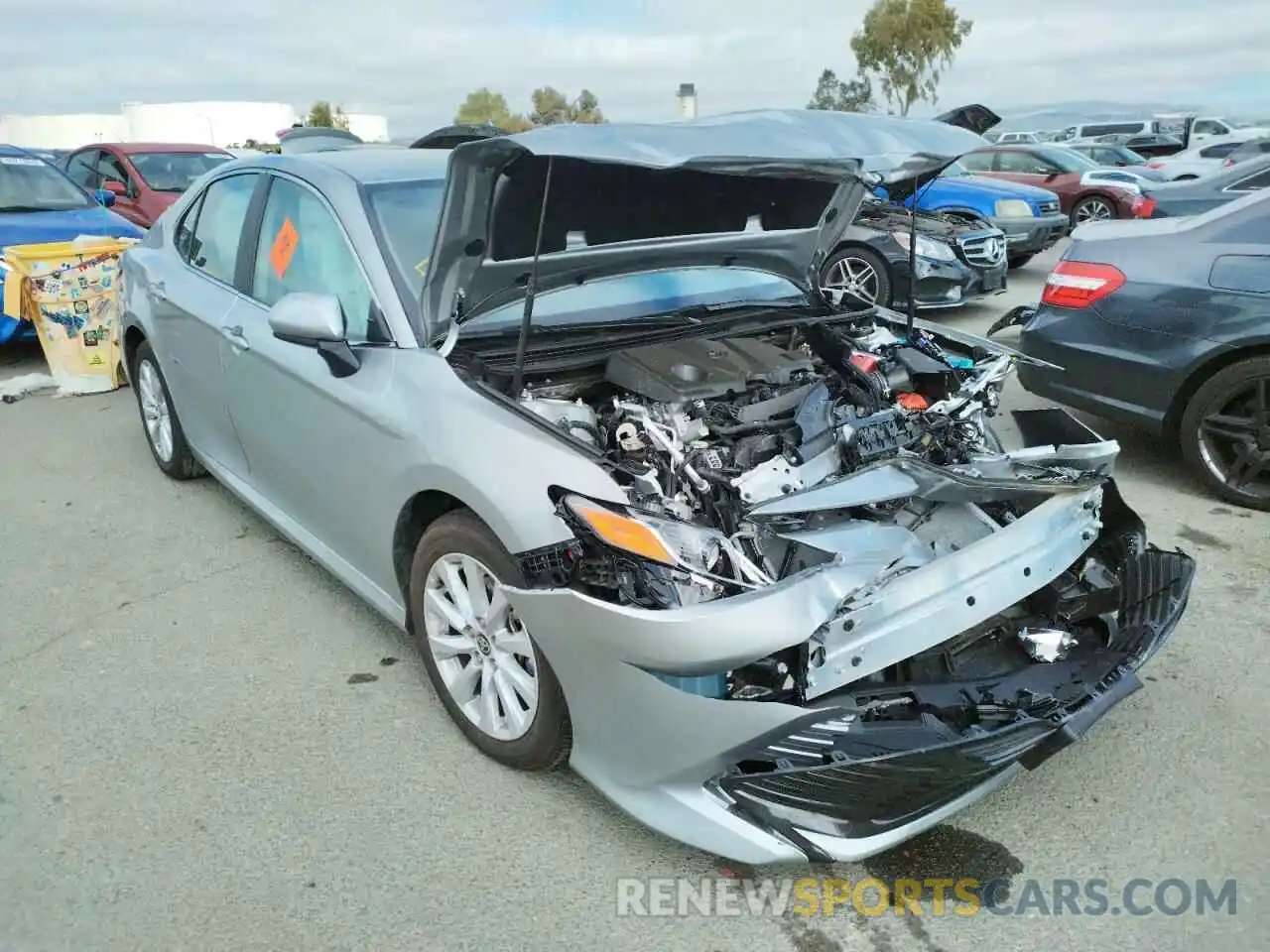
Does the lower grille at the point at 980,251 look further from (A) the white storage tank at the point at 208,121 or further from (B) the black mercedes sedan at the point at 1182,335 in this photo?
(A) the white storage tank at the point at 208,121

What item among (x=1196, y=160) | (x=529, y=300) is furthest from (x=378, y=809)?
(x=1196, y=160)

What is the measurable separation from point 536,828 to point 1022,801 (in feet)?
4.38

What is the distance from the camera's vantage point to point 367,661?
346 cm

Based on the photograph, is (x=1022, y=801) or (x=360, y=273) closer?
(x=1022, y=801)

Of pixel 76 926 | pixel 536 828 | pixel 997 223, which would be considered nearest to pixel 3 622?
pixel 76 926

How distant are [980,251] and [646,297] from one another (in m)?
5.95

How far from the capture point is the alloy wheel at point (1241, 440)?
442 centimetres

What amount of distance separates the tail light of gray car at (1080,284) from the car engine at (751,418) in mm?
1501

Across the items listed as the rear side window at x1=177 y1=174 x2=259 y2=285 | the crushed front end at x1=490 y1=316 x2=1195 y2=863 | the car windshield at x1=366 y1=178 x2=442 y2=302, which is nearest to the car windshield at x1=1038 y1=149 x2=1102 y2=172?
the crushed front end at x1=490 y1=316 x2=1195 y2=863

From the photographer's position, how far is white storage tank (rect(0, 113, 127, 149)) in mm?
53625

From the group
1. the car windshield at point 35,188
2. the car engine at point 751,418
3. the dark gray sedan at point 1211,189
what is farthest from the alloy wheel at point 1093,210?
the car windshield at point 35,188

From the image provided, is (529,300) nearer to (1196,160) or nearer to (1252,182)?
(1252,182)

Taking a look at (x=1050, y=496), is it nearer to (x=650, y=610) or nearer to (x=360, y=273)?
(x=650, y=610)

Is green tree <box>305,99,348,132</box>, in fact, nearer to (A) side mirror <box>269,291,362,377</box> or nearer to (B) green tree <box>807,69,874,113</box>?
(B) green tree <box>807,69,874,113</box>
